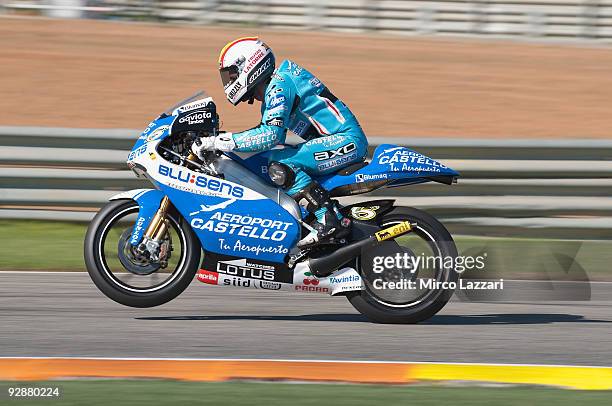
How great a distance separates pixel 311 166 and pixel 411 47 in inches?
654

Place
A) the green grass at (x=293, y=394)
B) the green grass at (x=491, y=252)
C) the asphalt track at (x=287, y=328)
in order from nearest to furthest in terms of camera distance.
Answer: the green grass at (x=293, y=394) → the asphalt track at (x=287, y=328) → the green grass at (x=491, y=252)

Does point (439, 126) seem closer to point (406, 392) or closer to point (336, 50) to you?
point (336, 50)

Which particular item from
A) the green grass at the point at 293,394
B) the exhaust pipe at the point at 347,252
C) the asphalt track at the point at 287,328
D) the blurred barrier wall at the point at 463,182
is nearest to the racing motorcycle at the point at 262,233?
the exhaust pipe at the point at 347,252

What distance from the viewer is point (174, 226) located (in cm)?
715

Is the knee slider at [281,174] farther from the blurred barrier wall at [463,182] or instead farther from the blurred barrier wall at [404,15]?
the blurred barrier wall at [404,15]

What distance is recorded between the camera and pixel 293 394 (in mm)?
A: 5395

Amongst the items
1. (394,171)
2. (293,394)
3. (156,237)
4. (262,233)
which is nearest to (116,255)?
(156,237)

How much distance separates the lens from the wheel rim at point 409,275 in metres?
6.99

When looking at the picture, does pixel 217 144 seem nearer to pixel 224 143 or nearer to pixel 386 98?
pixel 224 143

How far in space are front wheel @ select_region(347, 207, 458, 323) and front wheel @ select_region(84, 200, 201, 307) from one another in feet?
3.50

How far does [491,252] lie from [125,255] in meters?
3.71

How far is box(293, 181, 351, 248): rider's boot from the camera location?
695 cm

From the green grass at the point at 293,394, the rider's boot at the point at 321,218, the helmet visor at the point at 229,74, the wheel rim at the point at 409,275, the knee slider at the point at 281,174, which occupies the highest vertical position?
the helmet visor at the point at 229,74

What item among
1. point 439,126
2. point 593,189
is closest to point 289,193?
point 593,189
